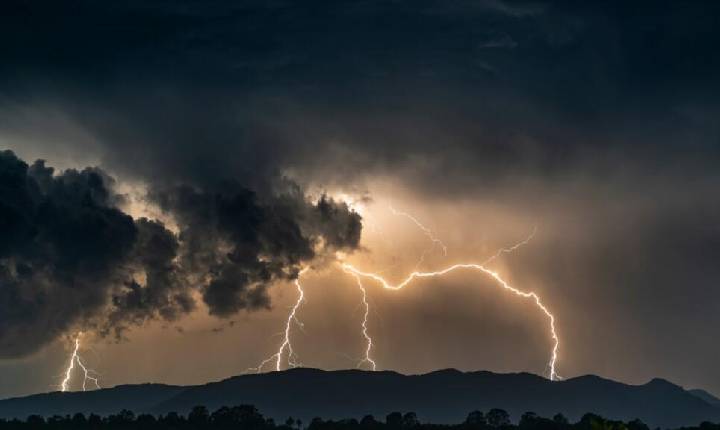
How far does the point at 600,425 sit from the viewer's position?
102 meters

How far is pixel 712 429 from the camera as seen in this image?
184m

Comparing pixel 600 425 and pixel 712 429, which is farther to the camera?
pixel 712 429

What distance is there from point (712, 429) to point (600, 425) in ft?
312
